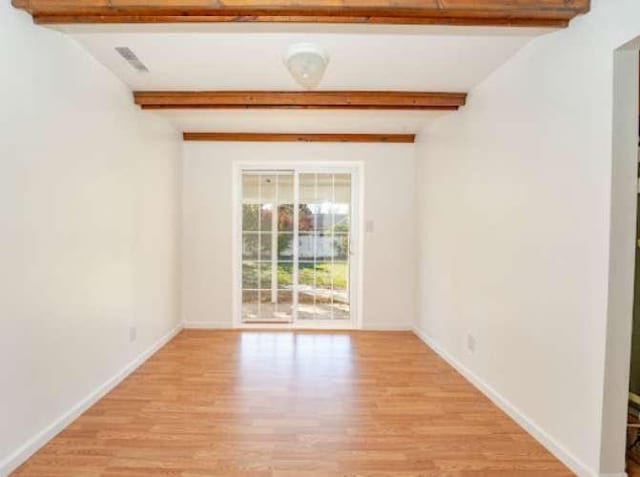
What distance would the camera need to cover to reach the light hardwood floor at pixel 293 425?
2043 millimetres

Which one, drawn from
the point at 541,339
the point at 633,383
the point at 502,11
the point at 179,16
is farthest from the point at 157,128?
the point at 633,383

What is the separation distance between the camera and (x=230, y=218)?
16.1 feet

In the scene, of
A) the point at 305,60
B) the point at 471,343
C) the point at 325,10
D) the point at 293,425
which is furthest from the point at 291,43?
the point at 471,343

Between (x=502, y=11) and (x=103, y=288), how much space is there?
3074 mm

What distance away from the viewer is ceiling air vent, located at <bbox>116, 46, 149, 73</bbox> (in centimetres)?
263

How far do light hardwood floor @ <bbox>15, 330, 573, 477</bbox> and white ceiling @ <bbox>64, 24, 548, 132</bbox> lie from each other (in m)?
2.38

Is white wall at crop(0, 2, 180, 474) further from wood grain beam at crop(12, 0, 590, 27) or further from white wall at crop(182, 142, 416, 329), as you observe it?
white wall at crop(182, 142, 416, 329)

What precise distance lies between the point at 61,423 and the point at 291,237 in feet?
10.2

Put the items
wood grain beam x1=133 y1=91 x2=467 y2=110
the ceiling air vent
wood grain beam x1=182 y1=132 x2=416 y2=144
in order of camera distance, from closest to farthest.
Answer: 1. the ceiling air vent
2. wood grain beam x1=133 y1=91 x2=467 y2=110
3. wood grain beam x1=182 y1=132 x2=416 y2=144

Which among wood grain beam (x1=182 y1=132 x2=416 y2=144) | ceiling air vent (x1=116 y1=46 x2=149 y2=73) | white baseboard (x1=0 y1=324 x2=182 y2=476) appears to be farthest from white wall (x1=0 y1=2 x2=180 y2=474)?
wood grain beam (x1=182 y1=132 x2=416 y2=144)

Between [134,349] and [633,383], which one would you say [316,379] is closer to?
[134,349]

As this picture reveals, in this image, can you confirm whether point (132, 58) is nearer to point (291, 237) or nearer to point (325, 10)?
point (325, 10)

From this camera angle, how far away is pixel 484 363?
3004mm

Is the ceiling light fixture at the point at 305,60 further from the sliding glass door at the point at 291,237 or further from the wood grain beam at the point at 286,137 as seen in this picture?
the sliding glass door at the point at 291,237
